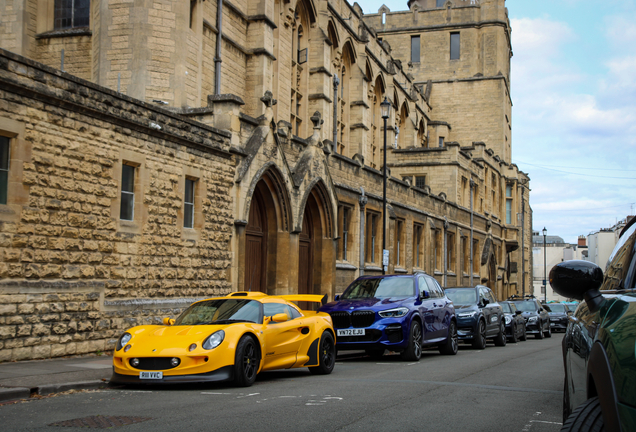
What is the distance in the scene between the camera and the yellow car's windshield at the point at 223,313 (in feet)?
35.5

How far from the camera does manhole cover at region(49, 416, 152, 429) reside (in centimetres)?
687

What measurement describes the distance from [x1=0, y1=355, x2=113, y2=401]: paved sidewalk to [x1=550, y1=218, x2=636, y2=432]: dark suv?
6930mm

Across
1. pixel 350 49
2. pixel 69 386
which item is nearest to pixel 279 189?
pixel 69 386

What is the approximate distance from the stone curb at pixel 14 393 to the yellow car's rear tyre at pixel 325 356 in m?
4.90

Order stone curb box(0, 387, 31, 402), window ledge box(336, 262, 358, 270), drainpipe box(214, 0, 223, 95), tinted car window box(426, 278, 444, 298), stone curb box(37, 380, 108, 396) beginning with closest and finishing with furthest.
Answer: stone curb box(0, 387, 31, 402)
stone curb box(37, 380, 108, 396)
tinted car window box(426, 278, 444, 298)
window ledge box(336, 262, 358, 270)
drainpipe box(214, 0, 223, 95)

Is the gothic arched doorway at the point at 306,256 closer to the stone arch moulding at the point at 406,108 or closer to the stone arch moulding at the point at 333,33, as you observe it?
the stone arch moulding at the point at 333,33

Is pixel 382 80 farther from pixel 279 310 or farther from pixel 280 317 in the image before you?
pixel 280 317

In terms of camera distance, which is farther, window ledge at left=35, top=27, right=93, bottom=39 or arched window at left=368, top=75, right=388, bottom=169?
arched window at left=368, top=75, right=388, bottom=169

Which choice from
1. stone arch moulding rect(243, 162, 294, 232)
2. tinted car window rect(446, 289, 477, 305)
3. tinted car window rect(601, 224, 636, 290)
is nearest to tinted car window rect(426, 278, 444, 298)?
tinted car window rect(446, 289, 477, 305)

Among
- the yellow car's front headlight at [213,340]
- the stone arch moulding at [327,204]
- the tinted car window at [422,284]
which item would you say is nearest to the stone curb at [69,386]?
the yellow car's front headlight at [213,340]

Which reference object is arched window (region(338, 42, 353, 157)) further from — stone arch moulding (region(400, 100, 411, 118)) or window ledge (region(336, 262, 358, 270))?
window ledge (region(336, 262, 358, 270))

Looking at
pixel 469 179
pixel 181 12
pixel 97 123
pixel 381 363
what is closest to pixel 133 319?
pixel 97 123

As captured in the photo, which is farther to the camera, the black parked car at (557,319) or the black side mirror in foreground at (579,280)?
the black parked car at (557,319)

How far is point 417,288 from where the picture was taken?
51.9ft
